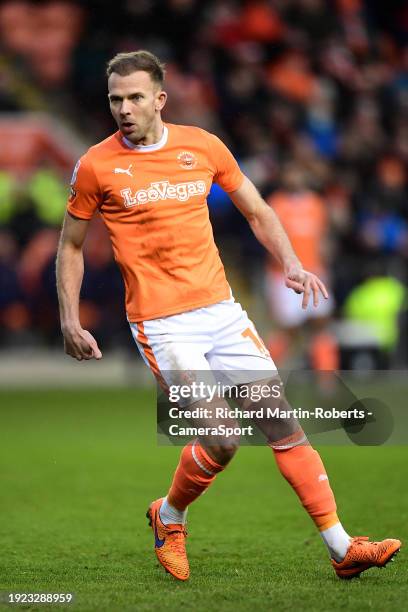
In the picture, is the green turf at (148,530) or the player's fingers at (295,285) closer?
the green turf at (148,530)

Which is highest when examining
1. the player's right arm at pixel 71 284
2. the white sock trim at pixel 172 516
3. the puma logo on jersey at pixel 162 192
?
the puma logo on jersey at pixel 162 192

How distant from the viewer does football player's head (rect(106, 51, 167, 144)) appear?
16.9 ft

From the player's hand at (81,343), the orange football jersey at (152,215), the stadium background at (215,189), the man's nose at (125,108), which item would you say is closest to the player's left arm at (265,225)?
the orange football jersey at (152,215)

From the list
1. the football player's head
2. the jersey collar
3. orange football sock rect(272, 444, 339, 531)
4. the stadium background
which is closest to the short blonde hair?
the football player's head

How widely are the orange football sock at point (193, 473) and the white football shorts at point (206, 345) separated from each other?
315 mm

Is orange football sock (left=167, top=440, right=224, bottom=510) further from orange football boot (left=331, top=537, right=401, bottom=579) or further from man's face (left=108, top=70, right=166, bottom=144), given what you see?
man's face (left=108, top=70, right=166, bottom=144)

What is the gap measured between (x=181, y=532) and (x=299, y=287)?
3.82ft

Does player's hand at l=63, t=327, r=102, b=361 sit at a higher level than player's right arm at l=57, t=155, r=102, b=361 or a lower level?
lower

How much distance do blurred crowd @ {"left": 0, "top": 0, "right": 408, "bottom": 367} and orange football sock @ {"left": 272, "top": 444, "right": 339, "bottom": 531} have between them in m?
7.39

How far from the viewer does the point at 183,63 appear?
57.1 feet

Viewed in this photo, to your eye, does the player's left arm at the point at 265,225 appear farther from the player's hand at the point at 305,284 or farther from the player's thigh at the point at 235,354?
the player's thigh at the point at 235,354

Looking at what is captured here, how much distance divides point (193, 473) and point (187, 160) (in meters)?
1.27

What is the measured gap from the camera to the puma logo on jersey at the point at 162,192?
5188 mm

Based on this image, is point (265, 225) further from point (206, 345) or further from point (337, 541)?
point (337, 541)
